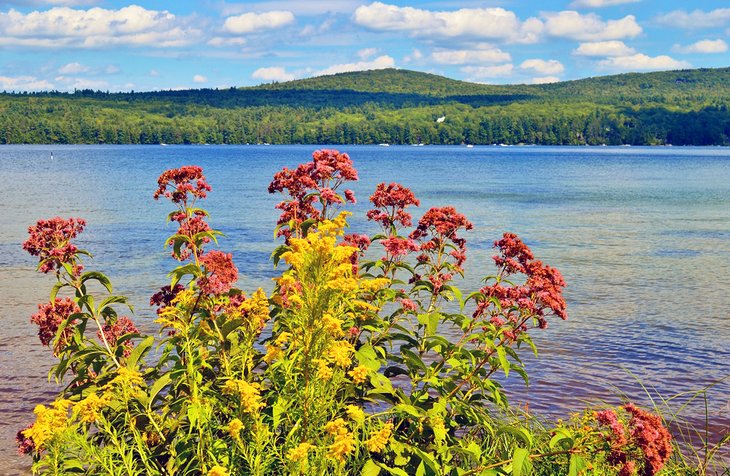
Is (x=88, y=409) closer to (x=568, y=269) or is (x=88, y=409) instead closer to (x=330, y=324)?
(x=330, y=324)

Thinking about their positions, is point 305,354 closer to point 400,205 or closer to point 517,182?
point 400,205

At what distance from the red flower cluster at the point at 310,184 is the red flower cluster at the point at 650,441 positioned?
3.84m

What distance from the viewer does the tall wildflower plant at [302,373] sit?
5402 millimetres

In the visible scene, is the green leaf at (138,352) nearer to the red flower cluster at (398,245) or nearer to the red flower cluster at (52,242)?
the red flower cluster at (52,242)

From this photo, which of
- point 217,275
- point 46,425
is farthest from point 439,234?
point 46,425

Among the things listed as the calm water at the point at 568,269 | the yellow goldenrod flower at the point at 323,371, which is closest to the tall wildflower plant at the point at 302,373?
the yellow goldenrod flower at the point at 323,371

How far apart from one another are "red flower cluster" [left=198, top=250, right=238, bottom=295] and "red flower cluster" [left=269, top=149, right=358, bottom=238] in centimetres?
100

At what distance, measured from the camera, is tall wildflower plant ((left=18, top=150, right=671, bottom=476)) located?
5.40 meters

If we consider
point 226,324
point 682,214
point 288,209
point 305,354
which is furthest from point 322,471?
point 682,214

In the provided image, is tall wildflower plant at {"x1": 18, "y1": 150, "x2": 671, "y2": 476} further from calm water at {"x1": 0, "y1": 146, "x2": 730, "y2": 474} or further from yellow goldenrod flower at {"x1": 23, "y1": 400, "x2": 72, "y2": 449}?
calm water at {"x1": 0, "y1": 146, "x2": 730, "y2": 474}

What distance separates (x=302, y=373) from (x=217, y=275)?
1827mm

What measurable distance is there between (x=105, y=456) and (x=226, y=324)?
1.86 m

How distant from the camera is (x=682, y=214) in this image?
184 feet

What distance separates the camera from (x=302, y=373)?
5.96 m
